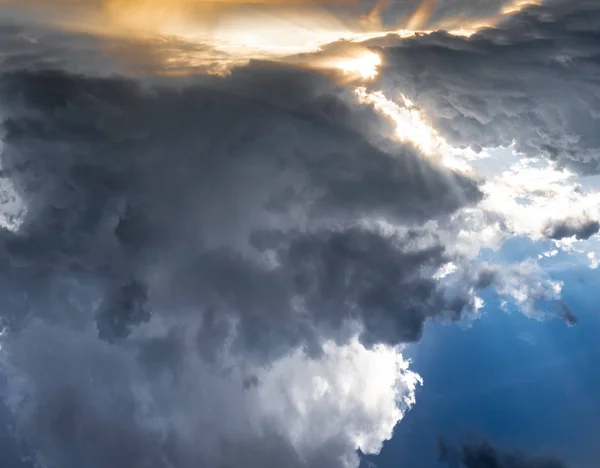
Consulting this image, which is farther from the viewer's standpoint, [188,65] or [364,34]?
[188,65]

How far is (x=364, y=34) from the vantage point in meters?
28.5

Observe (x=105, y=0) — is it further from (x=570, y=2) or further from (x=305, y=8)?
(x=570, y=2)

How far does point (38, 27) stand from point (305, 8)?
12040 mm

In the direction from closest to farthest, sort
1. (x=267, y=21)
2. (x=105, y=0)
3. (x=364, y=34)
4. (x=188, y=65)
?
1. (x=105, y=0)
2. (x=267, y=21)
3. (x=364, y=34)
4. (x=188, y=65)

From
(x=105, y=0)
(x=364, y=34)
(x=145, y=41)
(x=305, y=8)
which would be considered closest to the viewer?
(x=105, y=0)

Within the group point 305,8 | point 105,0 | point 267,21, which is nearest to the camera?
point 105,0

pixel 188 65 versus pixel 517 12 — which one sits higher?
pixel 517 12

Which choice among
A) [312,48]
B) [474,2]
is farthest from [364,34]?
[474,2]

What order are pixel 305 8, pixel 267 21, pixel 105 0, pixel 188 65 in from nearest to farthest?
pixel 105 0
pixel 305 8
pixel 267 21
pixel 188 65

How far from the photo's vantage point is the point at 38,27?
2458 centimetres

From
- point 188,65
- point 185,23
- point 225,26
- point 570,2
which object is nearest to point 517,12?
point 570,2

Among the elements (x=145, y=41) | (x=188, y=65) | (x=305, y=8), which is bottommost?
(x=188, y=65)

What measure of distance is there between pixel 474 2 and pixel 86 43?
61.5ft

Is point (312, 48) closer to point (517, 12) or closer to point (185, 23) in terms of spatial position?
point (185, 23)
